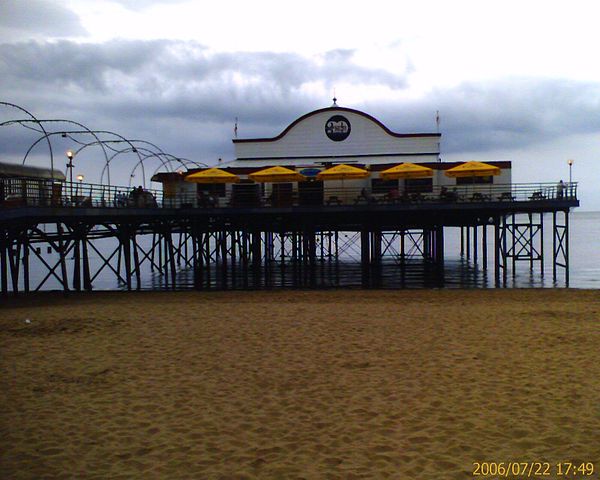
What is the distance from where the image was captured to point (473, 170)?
1057 inches

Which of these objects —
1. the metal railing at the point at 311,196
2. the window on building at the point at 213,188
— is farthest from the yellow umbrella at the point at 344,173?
the window on building at the point at 213,188

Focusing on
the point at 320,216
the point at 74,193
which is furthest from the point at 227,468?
the point at 320,216

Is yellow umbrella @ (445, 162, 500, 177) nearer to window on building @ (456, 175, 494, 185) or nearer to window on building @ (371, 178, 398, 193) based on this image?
window on building @ (456, 175, 494, 185)

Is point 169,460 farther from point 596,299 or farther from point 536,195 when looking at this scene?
A: point 536,195

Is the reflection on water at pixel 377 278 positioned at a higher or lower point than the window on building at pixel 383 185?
lower

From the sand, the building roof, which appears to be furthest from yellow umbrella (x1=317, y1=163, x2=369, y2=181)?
the building roof

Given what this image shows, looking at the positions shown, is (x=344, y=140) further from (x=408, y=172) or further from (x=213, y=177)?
(x=213, y=177)

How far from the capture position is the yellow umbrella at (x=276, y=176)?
90.7 ft

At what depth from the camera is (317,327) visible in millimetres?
15164

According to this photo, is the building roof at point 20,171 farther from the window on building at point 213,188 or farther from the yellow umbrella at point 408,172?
the yellow umbrella at point 408,172
